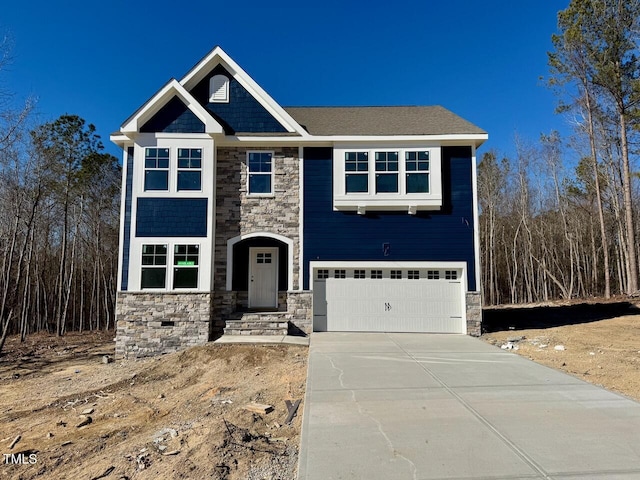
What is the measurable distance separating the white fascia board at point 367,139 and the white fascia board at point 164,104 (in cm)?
63

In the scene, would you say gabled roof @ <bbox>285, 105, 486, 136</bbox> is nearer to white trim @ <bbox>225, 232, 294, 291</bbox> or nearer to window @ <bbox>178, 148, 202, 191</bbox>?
white trim @ <bbox>225, 232, 294, 291</bbox>

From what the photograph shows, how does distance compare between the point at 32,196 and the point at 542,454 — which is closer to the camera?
the point at 542,454

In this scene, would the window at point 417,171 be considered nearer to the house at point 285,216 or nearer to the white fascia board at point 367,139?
the house at point 285,216

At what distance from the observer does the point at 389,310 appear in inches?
460

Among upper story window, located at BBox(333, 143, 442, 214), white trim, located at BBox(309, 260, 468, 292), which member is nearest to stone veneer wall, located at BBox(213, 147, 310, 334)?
white trim, located at BBox(309, 260, 468, 292)

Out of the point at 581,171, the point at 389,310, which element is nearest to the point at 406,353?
the point at 389,310

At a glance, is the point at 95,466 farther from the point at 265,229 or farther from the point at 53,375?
the point at 265,229

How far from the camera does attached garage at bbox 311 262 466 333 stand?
11594mm

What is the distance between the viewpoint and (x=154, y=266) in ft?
36.4

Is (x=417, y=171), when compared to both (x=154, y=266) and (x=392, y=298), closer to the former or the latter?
(x=392, y=298)

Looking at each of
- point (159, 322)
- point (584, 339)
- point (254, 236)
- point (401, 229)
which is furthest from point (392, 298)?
point (159, 322)

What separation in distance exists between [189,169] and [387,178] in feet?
19.6

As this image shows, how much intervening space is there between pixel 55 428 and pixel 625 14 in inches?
953

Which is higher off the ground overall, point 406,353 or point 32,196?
point 32,196
